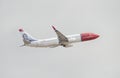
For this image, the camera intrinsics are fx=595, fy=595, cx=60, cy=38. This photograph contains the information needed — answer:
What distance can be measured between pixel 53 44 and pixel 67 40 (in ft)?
16.7

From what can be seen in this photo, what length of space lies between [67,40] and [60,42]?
2.79m

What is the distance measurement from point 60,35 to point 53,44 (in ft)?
12.6

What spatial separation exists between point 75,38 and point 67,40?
9.68ft

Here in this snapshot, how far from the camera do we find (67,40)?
19838 centimetres

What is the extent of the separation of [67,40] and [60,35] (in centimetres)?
324

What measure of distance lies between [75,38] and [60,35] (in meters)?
5.15

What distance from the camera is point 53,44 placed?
19988 cm

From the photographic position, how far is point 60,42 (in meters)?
200

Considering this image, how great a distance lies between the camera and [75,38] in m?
199

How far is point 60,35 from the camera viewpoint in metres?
200

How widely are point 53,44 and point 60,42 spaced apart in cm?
245
